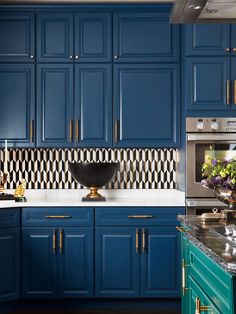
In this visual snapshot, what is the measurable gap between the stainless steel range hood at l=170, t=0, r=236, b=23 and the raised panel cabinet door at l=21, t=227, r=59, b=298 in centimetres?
243

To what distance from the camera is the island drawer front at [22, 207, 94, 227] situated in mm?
4645

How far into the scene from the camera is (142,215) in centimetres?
468

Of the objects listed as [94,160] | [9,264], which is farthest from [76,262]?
[94,160]

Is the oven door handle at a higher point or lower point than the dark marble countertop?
higher

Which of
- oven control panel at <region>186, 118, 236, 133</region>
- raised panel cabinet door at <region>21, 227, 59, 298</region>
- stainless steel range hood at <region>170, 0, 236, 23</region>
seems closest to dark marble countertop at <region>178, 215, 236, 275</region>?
stainless steel range hood at <region>170, 0, 236, 23</region>

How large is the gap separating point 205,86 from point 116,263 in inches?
64.3

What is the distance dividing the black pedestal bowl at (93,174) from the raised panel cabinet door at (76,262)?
1.17 ft

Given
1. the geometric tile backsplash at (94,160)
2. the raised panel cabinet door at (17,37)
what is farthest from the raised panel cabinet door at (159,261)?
the raised panel cabinet door at (17,37)

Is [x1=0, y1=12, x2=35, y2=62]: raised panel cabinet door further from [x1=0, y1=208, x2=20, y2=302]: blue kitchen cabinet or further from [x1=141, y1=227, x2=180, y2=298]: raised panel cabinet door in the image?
[x1=141, y1=227, x2=180, y2=298]: raised panel cabinet door

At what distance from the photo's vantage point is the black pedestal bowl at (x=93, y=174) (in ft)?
16.0

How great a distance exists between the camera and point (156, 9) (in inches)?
196

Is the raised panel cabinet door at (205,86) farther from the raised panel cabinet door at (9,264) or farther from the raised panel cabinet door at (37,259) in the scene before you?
the raised panel cabinet door at (9,264)

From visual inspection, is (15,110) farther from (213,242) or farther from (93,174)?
(213,242)

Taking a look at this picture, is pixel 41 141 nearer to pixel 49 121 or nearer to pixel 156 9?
pixel 49 121
